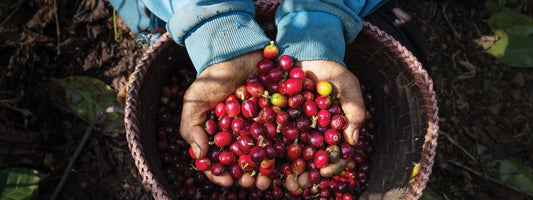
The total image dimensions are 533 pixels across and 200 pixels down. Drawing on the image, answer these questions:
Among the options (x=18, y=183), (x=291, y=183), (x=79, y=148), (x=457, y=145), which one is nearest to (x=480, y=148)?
(x=457, y=145)

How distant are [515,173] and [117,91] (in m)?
3.90

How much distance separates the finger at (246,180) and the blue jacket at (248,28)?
0.84m

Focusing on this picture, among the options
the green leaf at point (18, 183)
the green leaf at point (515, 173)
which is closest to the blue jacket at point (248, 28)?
the green leaf at point (18, 183)

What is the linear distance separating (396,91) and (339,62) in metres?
0.61

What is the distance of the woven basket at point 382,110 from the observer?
2.59m

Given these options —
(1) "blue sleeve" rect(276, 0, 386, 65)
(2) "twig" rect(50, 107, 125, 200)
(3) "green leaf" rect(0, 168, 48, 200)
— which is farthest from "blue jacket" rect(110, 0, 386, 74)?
(3) "green leaf" rect(0, 168, 48, 200)

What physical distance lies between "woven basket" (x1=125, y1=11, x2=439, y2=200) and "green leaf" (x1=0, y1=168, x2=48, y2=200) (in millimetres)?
1006

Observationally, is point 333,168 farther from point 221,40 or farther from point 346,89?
point 221,40

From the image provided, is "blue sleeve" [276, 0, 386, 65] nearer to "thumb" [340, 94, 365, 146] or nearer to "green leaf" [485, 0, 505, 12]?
"thumb" [340, 94, 365, 146]

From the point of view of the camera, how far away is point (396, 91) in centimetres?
312

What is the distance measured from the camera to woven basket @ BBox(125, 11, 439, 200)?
2.59 m

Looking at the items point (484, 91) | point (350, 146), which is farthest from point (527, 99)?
point (350, 146)

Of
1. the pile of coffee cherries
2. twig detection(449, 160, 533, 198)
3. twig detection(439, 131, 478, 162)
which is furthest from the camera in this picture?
twig detection(439, 131, 478, 162)

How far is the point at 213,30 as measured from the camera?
2.67 metres
